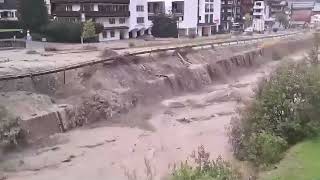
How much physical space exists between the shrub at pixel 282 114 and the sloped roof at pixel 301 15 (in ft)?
470

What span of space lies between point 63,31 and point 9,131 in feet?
126

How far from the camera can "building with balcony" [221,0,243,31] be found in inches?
4594

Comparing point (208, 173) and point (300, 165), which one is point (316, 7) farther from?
point (208, 173)

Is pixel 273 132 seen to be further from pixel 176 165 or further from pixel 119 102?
pixel 119 102

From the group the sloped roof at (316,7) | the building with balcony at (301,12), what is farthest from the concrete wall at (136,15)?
the sloped roof at (316,7)

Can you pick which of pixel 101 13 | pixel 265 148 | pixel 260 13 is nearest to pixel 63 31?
pixel 101 13

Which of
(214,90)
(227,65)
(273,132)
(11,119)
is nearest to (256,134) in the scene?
(273,132)

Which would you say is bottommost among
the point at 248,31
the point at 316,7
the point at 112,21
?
the point at 248,31

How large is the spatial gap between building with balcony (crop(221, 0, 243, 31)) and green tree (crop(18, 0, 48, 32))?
5708 centimetres

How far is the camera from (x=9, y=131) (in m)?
29.7

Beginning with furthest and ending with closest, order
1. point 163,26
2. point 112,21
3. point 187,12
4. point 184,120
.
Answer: point 187,12, point 163,26, point 112,21, point 184,120

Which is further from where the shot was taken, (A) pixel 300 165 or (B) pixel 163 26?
(B) pixel 163 26

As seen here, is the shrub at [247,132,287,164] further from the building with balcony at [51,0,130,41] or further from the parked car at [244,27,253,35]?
the parked car at [244,27,253,35]

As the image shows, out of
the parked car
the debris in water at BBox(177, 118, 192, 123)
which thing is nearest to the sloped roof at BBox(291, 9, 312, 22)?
the parked car
